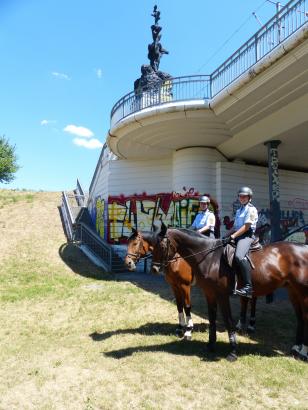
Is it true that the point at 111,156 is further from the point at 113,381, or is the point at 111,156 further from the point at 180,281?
the point at 113,381

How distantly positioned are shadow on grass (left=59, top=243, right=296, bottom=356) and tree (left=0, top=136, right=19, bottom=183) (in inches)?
1084

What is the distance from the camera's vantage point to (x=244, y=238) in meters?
6.13

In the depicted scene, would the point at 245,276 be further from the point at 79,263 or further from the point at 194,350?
the point at 79,263

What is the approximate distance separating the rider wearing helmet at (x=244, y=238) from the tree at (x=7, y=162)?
3623 cm

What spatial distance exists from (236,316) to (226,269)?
10.5 feet

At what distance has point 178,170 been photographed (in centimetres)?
1523

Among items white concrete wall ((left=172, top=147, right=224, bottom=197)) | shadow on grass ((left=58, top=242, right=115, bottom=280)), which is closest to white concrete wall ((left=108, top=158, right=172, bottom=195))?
white concrete wall ((left=172, top=147, right=224, bottom=197))

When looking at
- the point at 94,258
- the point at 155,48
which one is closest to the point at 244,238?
the point at 94,258

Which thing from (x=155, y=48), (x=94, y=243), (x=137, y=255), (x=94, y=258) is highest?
(x=155, y=48)

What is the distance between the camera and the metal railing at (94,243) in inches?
590

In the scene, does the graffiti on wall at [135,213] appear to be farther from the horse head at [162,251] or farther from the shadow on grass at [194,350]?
the horse head at [162,251]

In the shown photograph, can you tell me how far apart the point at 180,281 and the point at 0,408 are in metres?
3.80

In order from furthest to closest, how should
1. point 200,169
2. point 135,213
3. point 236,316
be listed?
point 135,213 → point 200,169 → point 236,316

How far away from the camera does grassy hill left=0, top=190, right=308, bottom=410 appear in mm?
4609
